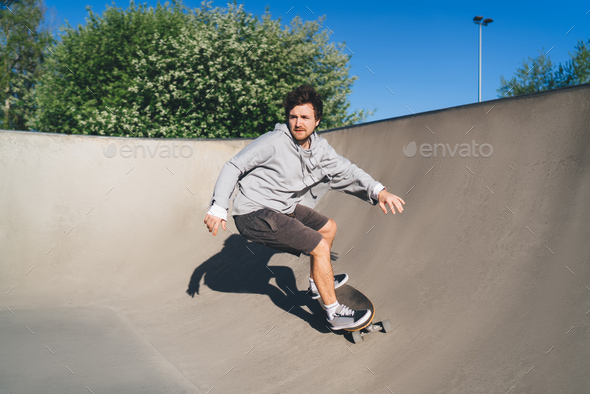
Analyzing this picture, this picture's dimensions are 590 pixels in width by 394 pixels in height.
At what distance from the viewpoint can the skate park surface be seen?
236 centimetres

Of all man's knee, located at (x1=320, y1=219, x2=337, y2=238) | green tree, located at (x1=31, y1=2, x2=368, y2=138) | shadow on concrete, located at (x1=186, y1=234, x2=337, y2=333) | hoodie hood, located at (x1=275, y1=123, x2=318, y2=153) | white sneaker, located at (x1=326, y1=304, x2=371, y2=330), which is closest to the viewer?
white sneaker, located at (x1=326, y1=304, x2=371, y2=330)

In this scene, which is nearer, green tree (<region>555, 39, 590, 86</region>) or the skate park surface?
the skate park surface

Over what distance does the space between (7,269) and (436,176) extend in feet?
18.8

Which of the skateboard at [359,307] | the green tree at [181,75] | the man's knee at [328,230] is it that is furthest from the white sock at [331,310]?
the green tree at [181,75]

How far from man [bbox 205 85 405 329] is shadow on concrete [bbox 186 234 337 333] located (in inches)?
25.8

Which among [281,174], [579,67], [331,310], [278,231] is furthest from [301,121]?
[579,67]

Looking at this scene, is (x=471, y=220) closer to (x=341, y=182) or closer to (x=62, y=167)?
(x=341, y=182)

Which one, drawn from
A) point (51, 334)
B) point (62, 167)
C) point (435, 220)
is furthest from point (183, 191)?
point (435, 220)

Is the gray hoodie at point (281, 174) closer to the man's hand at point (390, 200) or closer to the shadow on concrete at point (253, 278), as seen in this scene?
the man's hand at point (390, 200)

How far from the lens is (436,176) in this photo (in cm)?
420

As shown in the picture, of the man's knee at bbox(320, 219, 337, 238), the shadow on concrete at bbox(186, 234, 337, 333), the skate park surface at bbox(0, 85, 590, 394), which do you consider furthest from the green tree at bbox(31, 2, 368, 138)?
the man's knee at bbox(320, 219, 337, 238)

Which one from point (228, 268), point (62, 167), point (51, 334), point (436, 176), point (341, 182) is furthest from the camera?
point (62, 167)

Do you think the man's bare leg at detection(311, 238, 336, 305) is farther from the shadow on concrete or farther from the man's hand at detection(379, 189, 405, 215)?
the man's hand at detection(379, 189, 405, 215)

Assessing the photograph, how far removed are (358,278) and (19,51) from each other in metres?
33.5
